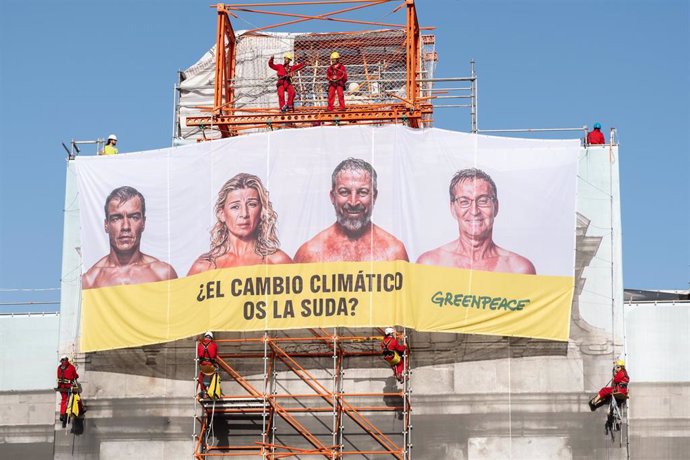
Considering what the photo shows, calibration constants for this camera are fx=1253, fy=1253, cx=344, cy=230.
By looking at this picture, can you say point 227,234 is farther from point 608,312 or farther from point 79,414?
point 608,312

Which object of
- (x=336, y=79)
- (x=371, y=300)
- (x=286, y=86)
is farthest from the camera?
(x=286, y=86)

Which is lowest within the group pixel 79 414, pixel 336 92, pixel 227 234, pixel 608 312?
pixel 79 414

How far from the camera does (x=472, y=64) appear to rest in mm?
44844

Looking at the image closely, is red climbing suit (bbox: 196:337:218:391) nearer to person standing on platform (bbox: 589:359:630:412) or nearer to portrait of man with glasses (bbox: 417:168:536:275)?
portrait of man with glasses (bbox: 417:168:536:275)

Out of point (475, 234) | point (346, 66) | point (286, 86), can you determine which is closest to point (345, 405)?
point (475, 234)

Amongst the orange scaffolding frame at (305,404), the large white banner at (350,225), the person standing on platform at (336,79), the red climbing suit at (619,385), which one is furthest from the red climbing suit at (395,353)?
the person standing on platform at (336,79)

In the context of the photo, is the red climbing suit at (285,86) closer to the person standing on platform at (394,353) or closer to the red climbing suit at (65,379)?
the person standing on platform at (394,353)

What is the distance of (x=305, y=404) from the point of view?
39.8 m

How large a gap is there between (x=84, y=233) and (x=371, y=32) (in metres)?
14.6

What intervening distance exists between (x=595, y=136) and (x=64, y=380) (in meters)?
19.3

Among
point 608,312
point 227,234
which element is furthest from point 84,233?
point 608,312

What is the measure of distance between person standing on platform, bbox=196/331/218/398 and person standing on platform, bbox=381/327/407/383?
17.7 feet

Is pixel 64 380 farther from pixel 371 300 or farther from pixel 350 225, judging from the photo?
pixel 350 225

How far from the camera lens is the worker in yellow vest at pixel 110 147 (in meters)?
44.1
